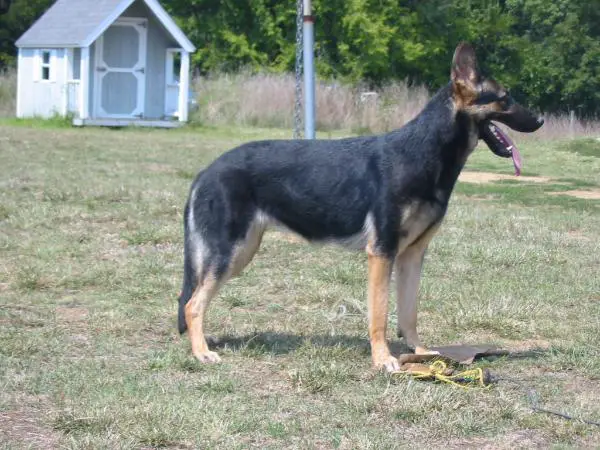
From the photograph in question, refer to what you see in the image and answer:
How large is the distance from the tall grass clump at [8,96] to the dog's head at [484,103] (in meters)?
29.3

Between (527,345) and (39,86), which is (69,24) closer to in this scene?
(39,86)

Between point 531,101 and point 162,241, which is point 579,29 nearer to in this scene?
point 531,101

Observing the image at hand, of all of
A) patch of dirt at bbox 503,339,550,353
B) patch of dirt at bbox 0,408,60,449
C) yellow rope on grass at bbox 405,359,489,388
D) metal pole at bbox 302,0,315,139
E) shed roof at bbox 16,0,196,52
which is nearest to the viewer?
patch of dirt at bbox 0,408,60,449

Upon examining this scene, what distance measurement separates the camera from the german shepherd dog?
6121 mm

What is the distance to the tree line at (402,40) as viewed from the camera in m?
44.6

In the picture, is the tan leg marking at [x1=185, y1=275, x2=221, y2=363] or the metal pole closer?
the tan leg marking at [x1=185, y1=275, x2=221, y2=363]

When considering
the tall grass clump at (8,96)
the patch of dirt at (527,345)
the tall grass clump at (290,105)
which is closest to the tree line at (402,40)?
the tall grass clump at (8,96)

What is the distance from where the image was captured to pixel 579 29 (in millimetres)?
48250

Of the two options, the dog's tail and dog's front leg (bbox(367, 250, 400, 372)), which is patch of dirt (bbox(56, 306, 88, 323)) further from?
dog's front leg (bbox(367, 250, 400, 372))

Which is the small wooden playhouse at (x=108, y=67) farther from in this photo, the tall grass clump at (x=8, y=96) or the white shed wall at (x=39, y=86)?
the tall grass clump at (x=8, y=96)

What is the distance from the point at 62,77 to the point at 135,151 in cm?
1166

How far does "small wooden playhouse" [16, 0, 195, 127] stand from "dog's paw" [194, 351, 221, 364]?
23.9m

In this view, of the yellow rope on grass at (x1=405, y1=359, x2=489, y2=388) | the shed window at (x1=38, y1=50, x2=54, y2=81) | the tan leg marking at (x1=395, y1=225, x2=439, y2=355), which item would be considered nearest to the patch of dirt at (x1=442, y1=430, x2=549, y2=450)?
the yellow rope on grass at (x1=405, y1=359, x2=489, y2=388)

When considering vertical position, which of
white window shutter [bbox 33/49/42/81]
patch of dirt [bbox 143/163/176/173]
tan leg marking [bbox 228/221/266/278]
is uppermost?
white window shutter [bbox 33/49/42/81]
